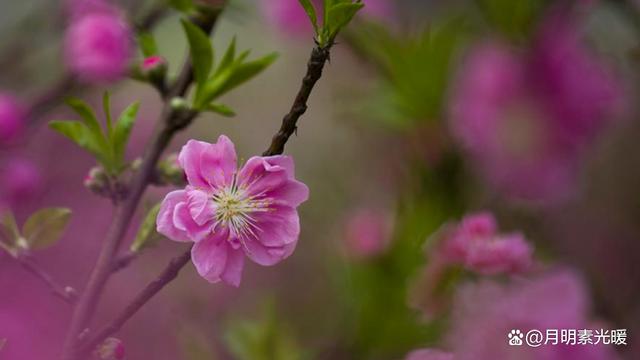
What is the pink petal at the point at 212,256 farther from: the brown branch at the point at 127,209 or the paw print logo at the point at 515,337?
the paw print logo at the point at 515,337

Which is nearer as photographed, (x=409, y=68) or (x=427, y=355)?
(x=427, y=355)

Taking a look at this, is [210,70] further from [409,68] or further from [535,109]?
[535,109]

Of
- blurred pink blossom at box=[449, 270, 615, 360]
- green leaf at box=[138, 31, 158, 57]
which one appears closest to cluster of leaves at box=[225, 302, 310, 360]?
blurred pink blossom at box=[449, 270, 615, 360]

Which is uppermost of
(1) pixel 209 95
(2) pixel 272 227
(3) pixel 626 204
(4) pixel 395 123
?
(3) pixel 626 204

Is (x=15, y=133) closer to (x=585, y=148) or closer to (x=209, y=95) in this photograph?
(x=209, y=95)

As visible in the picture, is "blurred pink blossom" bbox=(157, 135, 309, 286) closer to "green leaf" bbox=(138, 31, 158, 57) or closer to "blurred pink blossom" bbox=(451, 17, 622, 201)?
"green leaf" bbox=(138, 31, 158, 57)

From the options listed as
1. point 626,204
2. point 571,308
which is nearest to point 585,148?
point 626,204

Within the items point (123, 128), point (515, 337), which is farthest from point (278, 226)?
point (515, 337)
